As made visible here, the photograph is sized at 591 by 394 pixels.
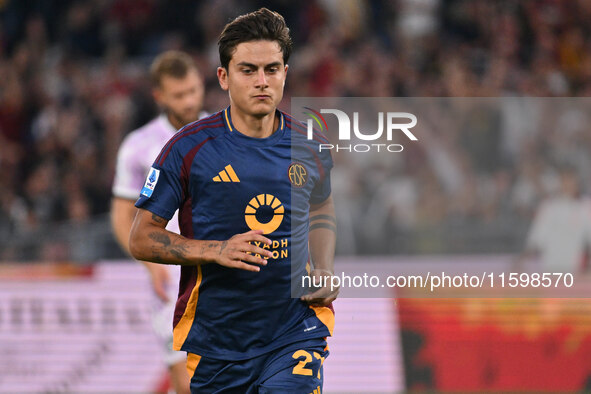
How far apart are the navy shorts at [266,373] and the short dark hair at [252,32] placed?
1284 mm

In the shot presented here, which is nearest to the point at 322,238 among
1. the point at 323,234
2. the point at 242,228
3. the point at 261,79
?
the point at 323,234

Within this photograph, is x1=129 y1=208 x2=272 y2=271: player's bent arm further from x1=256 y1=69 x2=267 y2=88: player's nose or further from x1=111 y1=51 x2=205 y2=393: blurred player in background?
x1=111 y1=51 x2=205 y2=393: blurred player in background

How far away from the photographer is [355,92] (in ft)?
31.1

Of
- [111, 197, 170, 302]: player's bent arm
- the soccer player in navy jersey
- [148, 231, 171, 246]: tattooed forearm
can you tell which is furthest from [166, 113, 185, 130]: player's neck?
[148, 231, 171, 246]: tattooed forearm

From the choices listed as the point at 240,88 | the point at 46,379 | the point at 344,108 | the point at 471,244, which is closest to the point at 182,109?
the point at 344,108

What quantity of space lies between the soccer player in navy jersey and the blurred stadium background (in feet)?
8.35

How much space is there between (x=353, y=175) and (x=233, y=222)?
3.13 metres

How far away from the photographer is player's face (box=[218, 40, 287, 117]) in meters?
3.56

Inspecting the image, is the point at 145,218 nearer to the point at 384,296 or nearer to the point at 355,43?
the point at 384,296

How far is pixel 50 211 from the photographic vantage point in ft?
30.5

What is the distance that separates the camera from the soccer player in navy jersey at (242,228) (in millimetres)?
3582

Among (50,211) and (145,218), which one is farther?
(50,211)

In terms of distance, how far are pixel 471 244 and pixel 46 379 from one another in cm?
403

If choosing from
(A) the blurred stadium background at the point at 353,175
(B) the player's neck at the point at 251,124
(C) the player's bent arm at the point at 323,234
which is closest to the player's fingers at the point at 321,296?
(C) the player's bent arm at the point at 323,234
